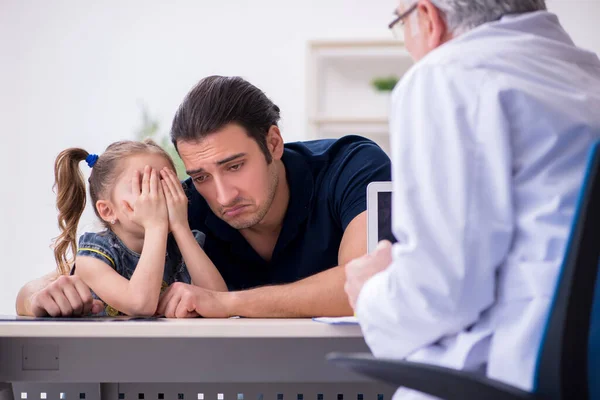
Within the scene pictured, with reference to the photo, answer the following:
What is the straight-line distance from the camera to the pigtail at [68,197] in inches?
71.1

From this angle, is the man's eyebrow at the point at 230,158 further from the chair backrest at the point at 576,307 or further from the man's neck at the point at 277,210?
the chair backrest at the point at 576,307

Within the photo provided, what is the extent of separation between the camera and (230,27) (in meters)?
4.16

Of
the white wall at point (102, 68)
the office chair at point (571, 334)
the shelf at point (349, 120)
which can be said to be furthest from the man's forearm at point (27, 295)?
the white wall at point (102, 68)

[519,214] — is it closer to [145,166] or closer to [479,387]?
[479,387]

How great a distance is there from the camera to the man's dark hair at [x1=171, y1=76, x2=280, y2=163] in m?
1.79

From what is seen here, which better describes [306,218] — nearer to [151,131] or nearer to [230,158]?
[230,158]

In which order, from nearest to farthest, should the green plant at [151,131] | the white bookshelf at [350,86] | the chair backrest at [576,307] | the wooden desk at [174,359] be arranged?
the chair backrest at [576,307]
the wooden desk at [174,359]
the white bookshelf at [350,86]
the green plant at [151,131]

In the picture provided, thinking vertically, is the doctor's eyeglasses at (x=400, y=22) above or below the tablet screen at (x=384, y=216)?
above

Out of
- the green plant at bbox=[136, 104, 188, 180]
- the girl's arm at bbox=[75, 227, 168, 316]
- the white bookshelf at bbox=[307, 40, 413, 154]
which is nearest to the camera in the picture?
the girl's arm at bbox=[75, 227, 168, 316]

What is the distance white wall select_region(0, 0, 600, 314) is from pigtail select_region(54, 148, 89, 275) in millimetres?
2325

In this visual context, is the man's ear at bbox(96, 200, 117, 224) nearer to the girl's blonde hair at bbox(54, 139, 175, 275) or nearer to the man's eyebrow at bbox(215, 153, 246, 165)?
the girl's blonde hair at bbox(54, 139, 175, 275)

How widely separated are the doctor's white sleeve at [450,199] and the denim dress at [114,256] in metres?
0.99

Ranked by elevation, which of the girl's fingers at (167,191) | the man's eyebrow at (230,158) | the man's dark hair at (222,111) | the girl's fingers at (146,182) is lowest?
the girl's fingers at (167,191)

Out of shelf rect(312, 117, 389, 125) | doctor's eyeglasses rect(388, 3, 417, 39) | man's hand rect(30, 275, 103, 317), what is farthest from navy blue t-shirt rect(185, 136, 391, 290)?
shelf rect(312, 117, 389, 125)
